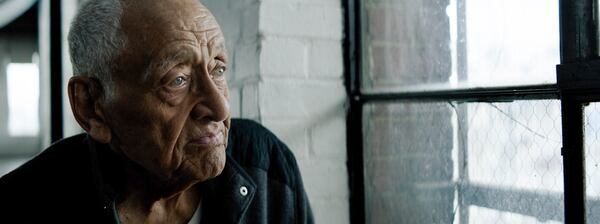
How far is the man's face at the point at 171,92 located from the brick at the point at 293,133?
333mm

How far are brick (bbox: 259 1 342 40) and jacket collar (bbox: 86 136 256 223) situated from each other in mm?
343

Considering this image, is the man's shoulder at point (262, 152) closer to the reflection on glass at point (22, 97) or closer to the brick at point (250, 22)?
the brick at point (250, 22)

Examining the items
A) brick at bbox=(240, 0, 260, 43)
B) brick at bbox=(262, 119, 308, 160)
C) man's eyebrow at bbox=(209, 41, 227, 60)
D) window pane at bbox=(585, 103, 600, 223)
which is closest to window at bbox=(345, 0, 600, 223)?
window pane at bbox=(585, 103, 600, 223)

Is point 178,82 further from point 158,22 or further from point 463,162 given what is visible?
point 463,162

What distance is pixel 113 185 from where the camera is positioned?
3.69ft

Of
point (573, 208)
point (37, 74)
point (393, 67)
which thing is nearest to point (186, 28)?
point (393, 67)

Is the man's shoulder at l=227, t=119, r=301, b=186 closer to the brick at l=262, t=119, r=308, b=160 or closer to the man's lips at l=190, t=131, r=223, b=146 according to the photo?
the brick at l=262, t=119, r=308, b=160

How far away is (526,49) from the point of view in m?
1.01

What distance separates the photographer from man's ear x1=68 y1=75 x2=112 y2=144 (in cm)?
102

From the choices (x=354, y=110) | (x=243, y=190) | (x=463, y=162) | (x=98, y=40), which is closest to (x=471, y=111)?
(x=463, y=162)

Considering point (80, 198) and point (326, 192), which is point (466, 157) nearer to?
point (326, 192)

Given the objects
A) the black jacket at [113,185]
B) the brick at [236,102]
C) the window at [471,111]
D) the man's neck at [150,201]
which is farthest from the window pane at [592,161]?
the brick at [236,102]

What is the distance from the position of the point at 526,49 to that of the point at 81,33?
80cm

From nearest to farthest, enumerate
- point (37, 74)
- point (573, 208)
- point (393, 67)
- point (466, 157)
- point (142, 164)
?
point (573, 208) → point (142, 164) → point (466, 157) → point (393, 67) → point (37, 74)
